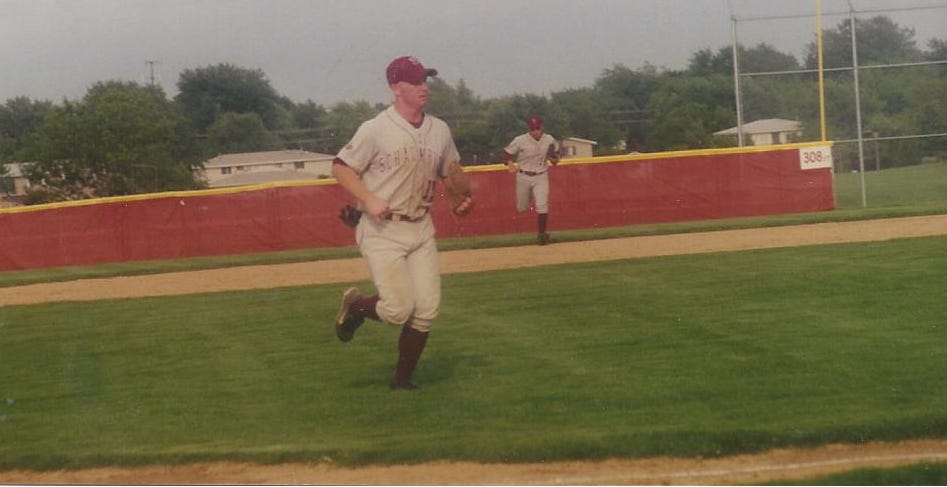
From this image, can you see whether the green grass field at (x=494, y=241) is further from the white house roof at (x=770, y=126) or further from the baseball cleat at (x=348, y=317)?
the baseball cleat at (x=348, y=317)

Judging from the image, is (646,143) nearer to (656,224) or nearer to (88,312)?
(656,224)

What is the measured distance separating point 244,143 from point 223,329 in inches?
302

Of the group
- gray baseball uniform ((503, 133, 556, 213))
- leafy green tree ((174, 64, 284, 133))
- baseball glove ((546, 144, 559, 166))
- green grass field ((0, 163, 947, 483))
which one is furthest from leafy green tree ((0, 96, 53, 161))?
green grass field ((0, 163, 947, 483))

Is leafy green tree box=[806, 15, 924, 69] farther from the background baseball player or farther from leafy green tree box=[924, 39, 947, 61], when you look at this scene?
the background baseball player

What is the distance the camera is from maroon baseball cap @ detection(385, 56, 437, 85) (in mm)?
5199

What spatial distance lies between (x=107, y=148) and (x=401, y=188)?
1357 centimetres

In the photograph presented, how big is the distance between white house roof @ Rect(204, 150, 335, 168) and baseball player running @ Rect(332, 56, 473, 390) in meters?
10.3

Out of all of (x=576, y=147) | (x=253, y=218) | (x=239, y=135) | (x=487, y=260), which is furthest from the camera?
(x=576, y=147)

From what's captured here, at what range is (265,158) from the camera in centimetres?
1700

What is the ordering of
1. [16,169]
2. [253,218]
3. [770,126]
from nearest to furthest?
1. [253,218]
2. [16,169]
3. [770,126]

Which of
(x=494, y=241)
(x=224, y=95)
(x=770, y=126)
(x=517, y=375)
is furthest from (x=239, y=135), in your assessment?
(x=517, y=375)

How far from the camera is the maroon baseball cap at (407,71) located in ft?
17.1

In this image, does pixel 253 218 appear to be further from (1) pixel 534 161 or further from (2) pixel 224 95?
(1) pixel 534 161

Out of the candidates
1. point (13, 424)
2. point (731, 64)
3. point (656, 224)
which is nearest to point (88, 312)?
point (13, 424)
